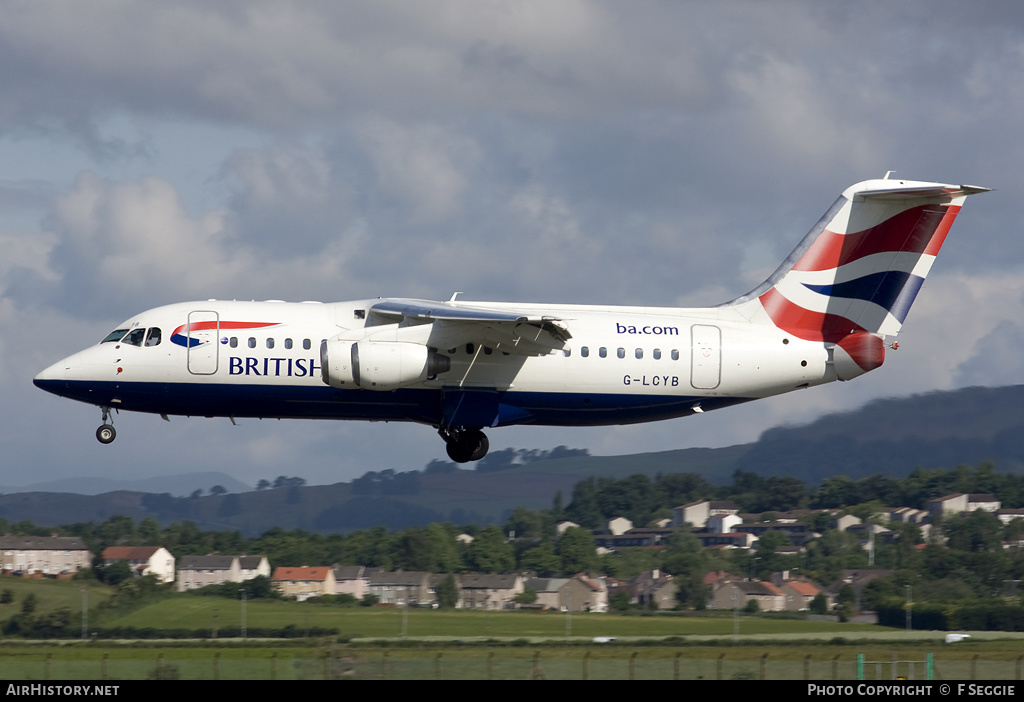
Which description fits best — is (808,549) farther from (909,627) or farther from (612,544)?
(909,627)

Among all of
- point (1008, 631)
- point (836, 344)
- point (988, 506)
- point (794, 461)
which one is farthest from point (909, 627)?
point (794, 461)

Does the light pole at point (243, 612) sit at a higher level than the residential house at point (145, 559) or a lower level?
lower

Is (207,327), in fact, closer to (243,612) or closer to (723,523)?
(243,612)

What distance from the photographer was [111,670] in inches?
662

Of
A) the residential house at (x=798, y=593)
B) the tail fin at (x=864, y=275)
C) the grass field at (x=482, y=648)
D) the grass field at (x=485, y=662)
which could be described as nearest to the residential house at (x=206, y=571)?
the grass field at (x=482, y=648)

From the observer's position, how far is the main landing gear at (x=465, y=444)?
63.2 ft

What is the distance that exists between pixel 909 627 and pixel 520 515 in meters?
11.6

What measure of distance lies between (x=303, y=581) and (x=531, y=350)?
778 cm

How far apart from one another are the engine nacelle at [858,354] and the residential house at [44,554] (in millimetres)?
14041

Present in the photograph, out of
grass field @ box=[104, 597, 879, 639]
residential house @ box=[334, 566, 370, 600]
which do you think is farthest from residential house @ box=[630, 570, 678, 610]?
residential house @ box=[334, 566, 370, 600]

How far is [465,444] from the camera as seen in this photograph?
1934 cm

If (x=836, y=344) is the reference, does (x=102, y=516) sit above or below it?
below

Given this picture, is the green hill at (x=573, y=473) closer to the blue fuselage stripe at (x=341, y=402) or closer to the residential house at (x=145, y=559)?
the residential house at (x=145, y=559)
